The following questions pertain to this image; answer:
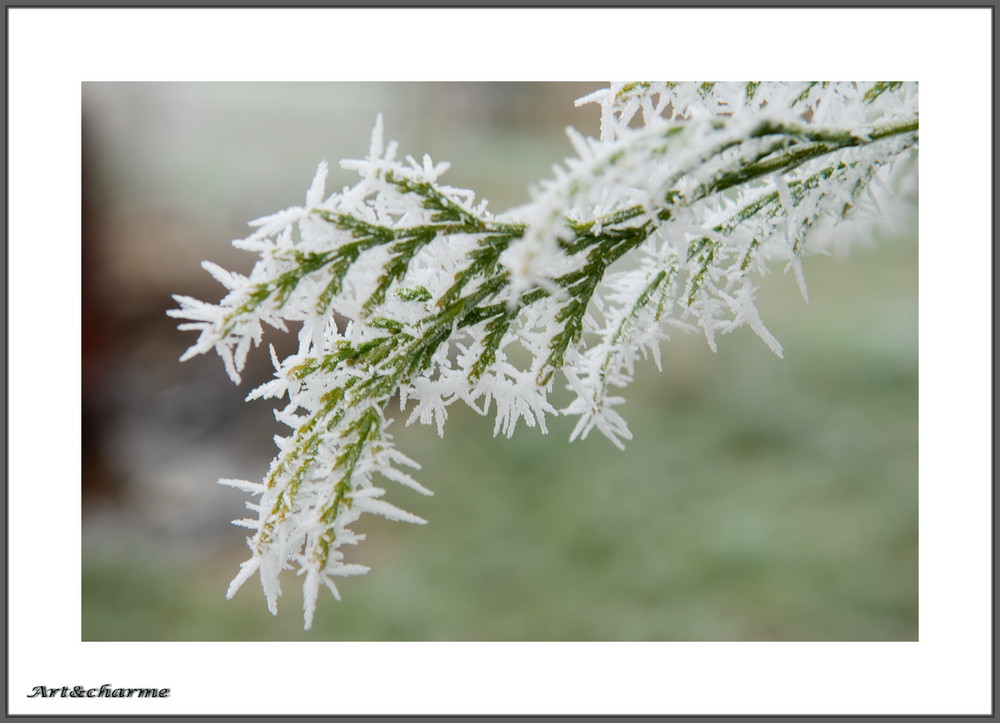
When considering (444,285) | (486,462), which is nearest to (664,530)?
(486,462)

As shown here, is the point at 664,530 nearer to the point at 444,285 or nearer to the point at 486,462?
the point at 486,462

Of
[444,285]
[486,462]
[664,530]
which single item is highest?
[486,462]

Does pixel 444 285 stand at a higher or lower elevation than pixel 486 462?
lower

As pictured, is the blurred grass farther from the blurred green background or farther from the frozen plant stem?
the frozen plant stem

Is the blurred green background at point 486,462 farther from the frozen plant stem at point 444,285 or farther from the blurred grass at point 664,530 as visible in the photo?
the frozen plant stem at point 444,285

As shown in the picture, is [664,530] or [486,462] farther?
[486,462]

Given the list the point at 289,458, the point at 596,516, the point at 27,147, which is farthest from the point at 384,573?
the point at 289,458

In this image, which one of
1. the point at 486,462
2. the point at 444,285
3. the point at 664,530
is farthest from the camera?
the point at 486,462
